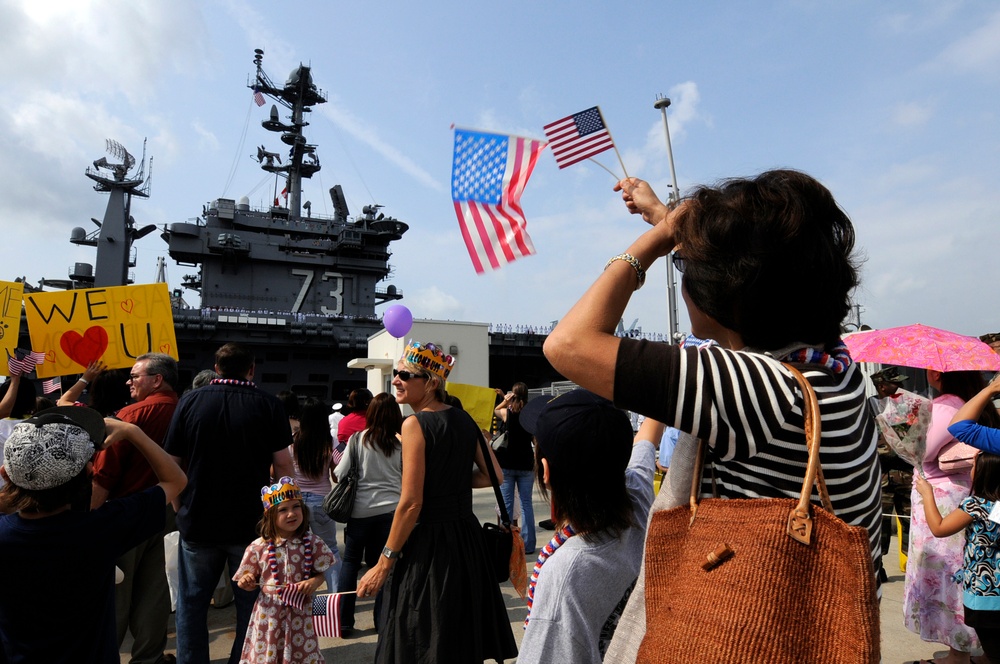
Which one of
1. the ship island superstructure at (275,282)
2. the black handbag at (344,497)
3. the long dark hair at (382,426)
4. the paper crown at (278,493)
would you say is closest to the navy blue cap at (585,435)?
the paper crown at (278,493)

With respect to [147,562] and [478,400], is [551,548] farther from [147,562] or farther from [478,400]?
[478,400]

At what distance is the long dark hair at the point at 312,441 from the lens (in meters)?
5.25

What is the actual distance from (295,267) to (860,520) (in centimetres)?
3467

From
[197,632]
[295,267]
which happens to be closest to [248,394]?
[197,632]

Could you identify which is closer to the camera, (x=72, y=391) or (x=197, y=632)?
(x=197, y=632)

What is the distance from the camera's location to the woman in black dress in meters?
2.98

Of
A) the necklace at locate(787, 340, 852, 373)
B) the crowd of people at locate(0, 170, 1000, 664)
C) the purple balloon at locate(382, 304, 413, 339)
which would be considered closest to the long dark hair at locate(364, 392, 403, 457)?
the crowd of people at locate(0, 170, 1000, 664)

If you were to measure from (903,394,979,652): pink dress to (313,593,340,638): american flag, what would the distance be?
12.3 feet

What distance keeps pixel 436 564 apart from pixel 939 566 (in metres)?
3.23

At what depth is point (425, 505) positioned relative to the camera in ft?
10.4

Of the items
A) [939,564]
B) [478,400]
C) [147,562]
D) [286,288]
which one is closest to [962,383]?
[939,564]

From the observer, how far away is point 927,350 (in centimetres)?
457

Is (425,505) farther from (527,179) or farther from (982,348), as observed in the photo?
(982,348)

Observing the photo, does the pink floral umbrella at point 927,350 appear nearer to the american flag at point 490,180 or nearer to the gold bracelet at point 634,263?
the american flag at point 490,180
